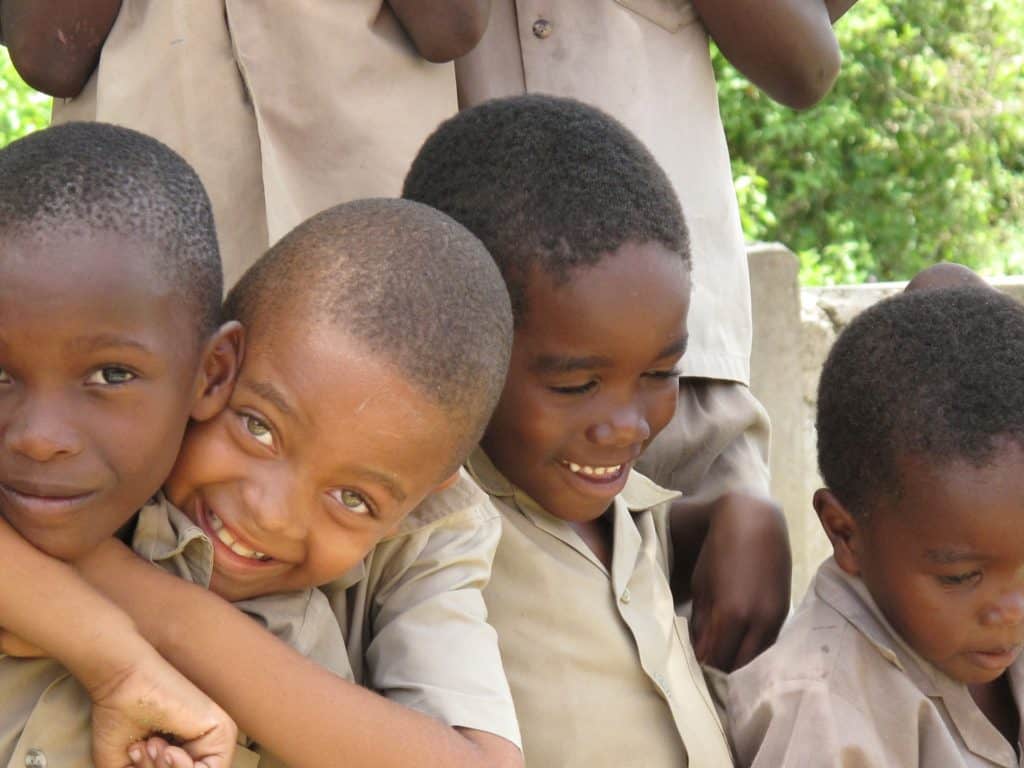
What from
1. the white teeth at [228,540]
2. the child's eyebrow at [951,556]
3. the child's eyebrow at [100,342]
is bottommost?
the child's eyebrow at [951,556]

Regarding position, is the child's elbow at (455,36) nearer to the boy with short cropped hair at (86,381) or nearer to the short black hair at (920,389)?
the boy with short cropped hair at (86,381)

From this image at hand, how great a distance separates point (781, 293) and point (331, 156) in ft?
8.78

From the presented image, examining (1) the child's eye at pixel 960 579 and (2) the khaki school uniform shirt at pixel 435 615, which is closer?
(2) the khaki school uniform shirt at pixel 435 615

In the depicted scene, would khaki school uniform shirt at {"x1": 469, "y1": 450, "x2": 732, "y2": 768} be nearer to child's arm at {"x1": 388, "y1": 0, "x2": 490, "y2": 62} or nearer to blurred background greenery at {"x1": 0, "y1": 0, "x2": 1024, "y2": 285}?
child's arm at {"x1": 388, "y1": 0, "x2": 490, "y2": 62}

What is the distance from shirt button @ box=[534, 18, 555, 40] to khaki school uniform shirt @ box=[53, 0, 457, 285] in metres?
0.32

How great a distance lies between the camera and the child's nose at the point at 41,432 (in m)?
1.72

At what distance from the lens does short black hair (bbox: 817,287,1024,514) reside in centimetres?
250

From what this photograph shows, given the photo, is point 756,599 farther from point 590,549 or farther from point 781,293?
point 781,293

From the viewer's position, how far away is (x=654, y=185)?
2.48m

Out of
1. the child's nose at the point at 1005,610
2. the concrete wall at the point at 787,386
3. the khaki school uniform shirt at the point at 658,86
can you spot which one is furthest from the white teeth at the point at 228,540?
the concrete wall at the point at 787,386

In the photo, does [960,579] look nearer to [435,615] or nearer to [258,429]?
[435,615]

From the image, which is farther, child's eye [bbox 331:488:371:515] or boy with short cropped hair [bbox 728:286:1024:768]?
boy with short cropped hair [bbox 728:286:1024:768]

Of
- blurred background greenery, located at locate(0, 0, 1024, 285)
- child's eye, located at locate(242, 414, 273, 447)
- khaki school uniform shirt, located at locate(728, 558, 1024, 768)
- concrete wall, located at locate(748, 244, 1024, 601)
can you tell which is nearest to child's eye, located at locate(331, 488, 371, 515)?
child's eye, located at locate(242, 414, 273, 447)

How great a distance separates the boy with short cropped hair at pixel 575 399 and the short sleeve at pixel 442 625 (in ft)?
0.64
